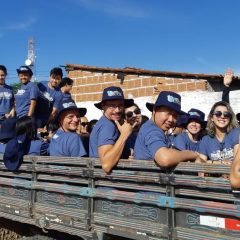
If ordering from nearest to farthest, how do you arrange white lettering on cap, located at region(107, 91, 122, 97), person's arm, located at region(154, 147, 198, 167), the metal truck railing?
1. the metal truck railing
2. person's arm, located at region(154, 147, 198, 167)
3. white lettering on cap, located at region(107, 91, 122, 97)

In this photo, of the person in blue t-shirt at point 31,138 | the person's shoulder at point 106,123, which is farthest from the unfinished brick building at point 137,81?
the person's shoulder at point 106,123

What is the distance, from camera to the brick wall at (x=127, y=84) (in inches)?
482

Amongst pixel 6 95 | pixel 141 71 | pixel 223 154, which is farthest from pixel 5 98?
pixel 141 71

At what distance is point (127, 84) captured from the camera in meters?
13.4

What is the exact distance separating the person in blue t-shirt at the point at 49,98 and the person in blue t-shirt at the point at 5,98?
51 cm

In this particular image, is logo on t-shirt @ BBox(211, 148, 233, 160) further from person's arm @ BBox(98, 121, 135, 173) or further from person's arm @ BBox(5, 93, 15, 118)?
person's arm @ BBox(5, 93, 15, 118)

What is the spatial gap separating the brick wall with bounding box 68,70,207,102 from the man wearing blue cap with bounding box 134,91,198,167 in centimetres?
842

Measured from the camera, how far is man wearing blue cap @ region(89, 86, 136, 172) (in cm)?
344

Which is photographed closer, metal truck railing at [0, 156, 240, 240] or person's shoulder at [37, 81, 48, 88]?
metal truck railing at [0, 156, 240, 240]

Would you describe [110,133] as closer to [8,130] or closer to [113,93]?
[113,93]

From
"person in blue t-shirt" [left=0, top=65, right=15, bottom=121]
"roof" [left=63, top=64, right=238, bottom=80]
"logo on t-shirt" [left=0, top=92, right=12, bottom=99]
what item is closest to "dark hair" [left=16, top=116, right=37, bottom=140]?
"person in blue t-shirt" [left=0, top=65, right=15, bottom=121]

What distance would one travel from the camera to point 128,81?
1344 cm

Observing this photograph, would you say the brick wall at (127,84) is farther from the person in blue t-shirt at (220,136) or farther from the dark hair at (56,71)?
the person in blue t-shirt at (220,136)

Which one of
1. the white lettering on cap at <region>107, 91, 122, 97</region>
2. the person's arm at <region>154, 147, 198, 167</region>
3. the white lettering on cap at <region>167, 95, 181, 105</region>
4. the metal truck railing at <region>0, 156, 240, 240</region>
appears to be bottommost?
the metal truck railing at <region>0, 156, 240, 240</region>
